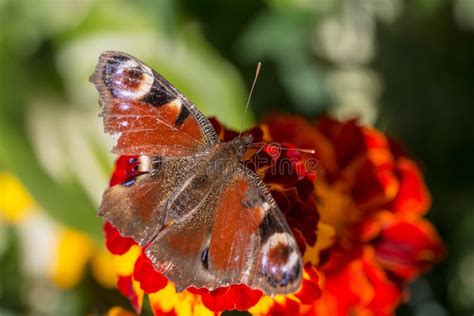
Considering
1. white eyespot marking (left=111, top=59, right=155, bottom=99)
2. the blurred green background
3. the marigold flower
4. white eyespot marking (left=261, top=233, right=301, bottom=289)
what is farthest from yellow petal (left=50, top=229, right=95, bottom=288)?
white eyespot marking (left=261, top=233, right=301, bottom=289)

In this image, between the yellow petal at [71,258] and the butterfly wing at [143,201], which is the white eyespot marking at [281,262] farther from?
the yellow petal at [71,258]

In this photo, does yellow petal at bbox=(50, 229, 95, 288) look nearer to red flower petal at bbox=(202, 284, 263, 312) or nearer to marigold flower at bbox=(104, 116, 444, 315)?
marigold flower at bbox=(104, 116, 444, 315)

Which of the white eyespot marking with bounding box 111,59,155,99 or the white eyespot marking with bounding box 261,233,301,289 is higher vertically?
the white eyespot marking with bounding box 111,59,155,99

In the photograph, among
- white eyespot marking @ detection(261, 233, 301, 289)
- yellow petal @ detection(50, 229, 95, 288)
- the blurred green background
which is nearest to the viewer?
white eyespot marking @ detection(261, 233, 301, 289)

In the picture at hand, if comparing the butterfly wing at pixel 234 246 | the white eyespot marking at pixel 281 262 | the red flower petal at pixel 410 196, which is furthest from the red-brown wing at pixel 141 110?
the red flower petal at pixel 410 196

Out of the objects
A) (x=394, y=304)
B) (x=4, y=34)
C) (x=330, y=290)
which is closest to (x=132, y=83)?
(x=330, y=290)

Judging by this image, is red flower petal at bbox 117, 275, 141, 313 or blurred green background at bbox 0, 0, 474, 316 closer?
red flower petal at bbox 117, 275, 141, 313

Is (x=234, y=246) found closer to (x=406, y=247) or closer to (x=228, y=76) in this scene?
(x=406, y=247)
